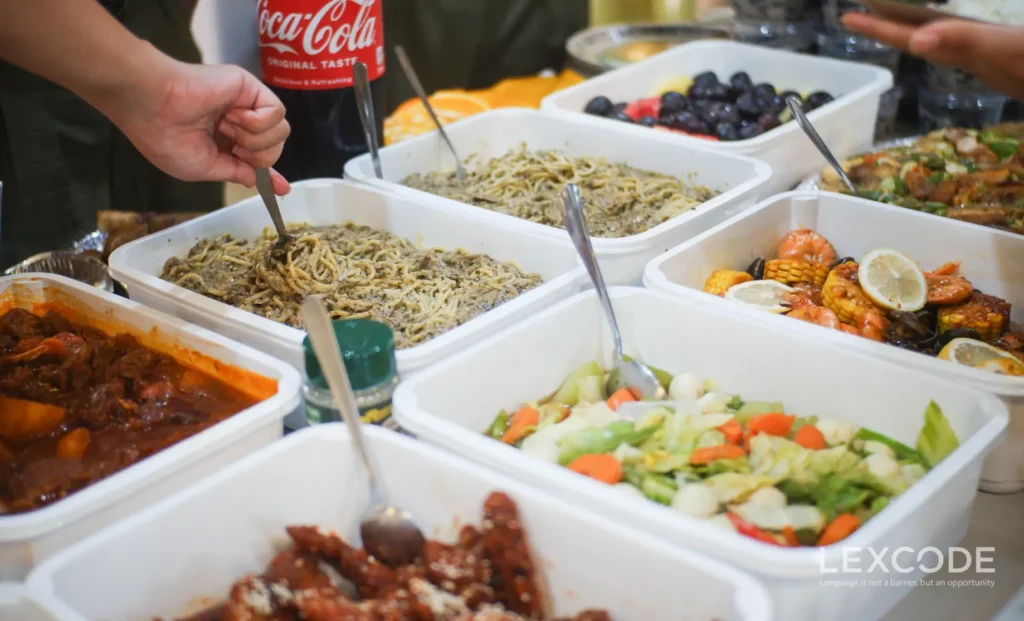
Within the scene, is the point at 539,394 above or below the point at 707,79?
below

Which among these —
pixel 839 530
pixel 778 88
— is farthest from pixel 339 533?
pixel 778 88

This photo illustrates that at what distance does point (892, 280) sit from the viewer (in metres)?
1.97

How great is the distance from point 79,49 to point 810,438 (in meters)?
1.29

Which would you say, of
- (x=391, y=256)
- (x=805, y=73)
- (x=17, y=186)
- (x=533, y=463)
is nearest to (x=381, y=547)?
(x=533, y=463)

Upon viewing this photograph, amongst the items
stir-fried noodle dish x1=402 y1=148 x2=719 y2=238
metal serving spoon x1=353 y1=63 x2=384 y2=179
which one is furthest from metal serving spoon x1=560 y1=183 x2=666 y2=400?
metal serving spoon x1=353 y1=63 x2=384 y2=179

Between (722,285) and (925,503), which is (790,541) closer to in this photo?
(925,503)

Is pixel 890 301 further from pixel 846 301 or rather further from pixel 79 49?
pixel 79 49

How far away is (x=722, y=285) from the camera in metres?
1.99

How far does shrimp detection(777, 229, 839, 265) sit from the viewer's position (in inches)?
85.4

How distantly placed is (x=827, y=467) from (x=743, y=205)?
945mm

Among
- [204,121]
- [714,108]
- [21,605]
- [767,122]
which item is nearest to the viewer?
[21,605]

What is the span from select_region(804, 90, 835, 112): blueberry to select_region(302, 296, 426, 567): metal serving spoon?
6.46 ft

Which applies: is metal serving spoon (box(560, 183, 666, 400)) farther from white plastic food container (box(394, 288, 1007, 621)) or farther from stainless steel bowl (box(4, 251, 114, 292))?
stainless steel bowl (box(4, 251, 114, 292))

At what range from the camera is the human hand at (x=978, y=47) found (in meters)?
1.46
